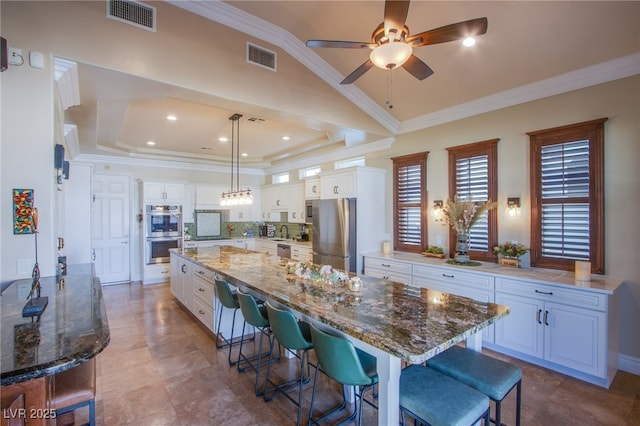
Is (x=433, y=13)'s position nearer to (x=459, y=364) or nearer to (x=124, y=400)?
(x=459, y=364)

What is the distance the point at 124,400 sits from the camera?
8.36 ft

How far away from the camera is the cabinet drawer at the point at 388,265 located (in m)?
4.14

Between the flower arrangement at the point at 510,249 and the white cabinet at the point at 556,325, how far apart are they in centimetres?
47

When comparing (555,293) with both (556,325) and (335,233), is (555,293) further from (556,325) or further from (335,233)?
(335,233)

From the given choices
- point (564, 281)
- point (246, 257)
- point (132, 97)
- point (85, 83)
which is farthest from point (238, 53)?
point (564, 281)

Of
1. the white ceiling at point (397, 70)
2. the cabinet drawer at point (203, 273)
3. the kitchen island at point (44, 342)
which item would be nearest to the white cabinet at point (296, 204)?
the white ceiling at point (397, 70)

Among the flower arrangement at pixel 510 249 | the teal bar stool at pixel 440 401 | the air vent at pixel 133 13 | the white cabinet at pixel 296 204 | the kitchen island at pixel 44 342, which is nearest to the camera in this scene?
the kitchen island at pixel 44 342

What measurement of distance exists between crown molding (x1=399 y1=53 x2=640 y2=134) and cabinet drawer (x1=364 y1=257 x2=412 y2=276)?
2.10 metres

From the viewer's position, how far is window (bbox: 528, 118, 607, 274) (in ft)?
9.95

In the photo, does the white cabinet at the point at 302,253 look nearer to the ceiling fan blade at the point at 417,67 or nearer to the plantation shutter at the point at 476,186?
the plantation shutter at the point at 476,186

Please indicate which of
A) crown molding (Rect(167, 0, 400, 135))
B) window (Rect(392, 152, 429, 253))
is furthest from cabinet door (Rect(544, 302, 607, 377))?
crown molding (Rect(167, 0, 400, 135))

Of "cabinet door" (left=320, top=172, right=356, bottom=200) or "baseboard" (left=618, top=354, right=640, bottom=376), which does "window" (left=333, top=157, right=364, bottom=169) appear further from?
"baseboard" (left=618, top=354, right=640, bottom=376)

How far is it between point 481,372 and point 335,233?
3.42m

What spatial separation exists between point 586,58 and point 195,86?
151 inches
